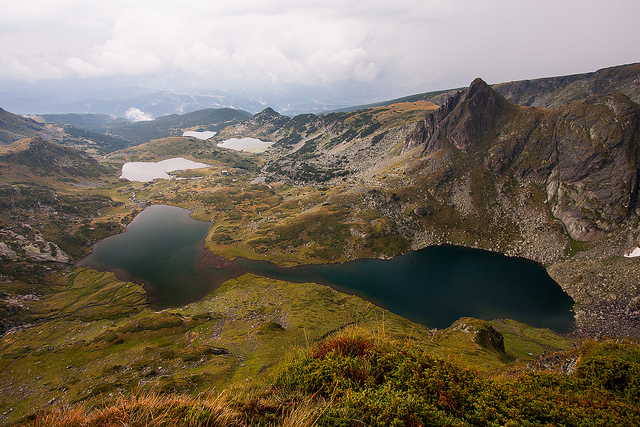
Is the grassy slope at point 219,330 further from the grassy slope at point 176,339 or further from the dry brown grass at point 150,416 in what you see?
the dry brown grass at point 150,416

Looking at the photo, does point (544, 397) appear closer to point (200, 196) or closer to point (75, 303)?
point (75, 303)

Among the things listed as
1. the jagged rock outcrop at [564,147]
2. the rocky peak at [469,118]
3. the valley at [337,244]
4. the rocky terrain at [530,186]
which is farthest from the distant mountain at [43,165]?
the rocky peak at [469,118]

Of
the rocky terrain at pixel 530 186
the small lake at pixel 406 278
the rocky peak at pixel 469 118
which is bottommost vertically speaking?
the small lake at pixel 406 278

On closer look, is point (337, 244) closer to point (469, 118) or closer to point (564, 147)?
point (469, 118)

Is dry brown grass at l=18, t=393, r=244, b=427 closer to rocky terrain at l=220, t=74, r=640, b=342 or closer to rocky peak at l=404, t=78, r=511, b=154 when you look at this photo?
rocky terrain at l=220, t=74, r=640, b=342

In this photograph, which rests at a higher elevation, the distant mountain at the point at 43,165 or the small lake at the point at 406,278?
the distant mountain at the point at 43,165

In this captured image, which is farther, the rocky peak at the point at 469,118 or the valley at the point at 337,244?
the rocky peak at the point at 469,118

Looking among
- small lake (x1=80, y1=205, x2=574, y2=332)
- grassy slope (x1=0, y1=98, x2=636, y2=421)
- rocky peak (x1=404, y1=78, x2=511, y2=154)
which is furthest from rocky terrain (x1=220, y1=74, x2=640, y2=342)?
grassy slope (x1=0, y1=98, x2=636, y2=421)
